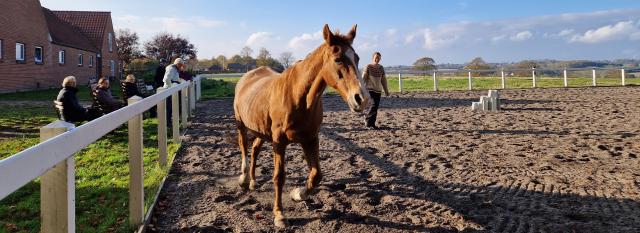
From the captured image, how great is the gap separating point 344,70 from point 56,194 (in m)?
2.11

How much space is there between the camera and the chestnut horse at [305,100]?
343 centimetres

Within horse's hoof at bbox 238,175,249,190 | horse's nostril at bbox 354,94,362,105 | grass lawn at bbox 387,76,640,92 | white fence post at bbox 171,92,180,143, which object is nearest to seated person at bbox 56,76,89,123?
white fence post at bbox 171,92,180,143

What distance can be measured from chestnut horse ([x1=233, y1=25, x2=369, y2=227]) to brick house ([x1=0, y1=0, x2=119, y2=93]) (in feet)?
72.5

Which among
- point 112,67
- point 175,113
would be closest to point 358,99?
point 175,113

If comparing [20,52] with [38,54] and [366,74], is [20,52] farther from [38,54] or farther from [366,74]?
[366,74]

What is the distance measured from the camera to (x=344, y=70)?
3420 millimetres

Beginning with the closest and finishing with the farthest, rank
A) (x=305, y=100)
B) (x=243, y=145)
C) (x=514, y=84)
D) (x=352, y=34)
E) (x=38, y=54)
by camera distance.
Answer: (x=352, y=34)
(x=305, y=100)
(x=243, y=145)
(x=514, y=84)
(x=38, y=54)

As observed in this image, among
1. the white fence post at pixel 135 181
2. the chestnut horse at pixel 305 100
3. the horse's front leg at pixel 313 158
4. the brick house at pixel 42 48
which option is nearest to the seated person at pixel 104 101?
the chestnut horse at pixel 305 100

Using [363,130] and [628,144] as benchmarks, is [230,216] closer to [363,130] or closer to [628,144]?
[363,130]

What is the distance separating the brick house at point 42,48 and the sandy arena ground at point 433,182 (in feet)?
59.2

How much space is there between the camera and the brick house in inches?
856

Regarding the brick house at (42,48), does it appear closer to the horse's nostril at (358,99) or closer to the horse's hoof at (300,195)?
the horse's hoof at (300,195)

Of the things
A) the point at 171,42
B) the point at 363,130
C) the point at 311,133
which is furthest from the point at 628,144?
the point at 171,42

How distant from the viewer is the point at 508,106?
14031mm
